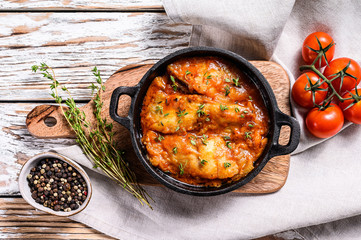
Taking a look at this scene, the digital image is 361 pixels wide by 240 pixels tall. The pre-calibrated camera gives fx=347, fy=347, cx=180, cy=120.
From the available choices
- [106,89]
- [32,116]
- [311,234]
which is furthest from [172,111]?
[311,234]

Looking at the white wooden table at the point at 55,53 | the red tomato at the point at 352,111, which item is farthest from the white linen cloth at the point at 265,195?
the white wooden table at the point at 55,53

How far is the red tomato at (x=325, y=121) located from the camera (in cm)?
243

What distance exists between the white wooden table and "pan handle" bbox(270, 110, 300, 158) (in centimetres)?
107

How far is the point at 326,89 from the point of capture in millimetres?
2416

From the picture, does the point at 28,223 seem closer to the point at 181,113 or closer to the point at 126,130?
the point at 126,130

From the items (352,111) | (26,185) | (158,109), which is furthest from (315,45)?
(26,185)

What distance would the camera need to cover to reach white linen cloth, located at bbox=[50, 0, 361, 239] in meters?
2.50

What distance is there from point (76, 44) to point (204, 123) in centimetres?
136

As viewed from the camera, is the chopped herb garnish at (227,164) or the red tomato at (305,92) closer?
the chopped herb garnish at (227,164)

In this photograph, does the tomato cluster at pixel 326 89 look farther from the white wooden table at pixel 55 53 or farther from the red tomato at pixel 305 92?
the white wooden table at pixel 55 53

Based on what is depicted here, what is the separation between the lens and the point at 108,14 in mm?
2865

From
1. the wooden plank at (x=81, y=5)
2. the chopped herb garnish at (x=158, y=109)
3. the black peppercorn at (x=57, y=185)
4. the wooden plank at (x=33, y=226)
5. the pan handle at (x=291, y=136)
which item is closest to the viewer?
the pan handle at (x=291, y=136)

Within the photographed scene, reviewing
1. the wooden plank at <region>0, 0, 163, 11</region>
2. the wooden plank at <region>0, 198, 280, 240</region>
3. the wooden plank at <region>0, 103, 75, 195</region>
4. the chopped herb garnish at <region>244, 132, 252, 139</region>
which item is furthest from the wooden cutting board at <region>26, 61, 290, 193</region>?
the wooden plank at <region>0, 198, 280, 240</region>

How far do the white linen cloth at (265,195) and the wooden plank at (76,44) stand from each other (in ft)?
1.13
